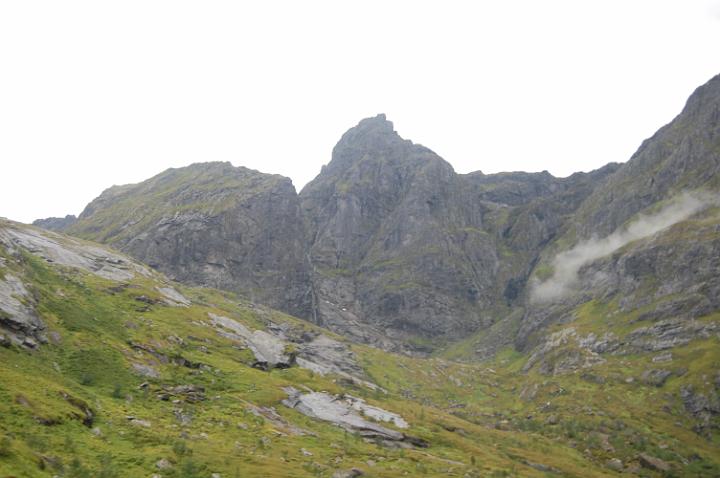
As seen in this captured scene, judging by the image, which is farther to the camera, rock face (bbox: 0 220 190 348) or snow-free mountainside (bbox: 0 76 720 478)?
rock face (bbox: 0 220 190 348)

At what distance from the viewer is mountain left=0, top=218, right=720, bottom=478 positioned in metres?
47.8

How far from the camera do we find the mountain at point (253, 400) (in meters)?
47.8

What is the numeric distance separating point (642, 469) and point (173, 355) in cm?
9254

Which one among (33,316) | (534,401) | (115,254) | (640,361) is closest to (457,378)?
(534,401)

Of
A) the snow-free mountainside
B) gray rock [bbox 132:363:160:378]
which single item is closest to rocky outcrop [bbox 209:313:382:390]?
the snow-free mountainside

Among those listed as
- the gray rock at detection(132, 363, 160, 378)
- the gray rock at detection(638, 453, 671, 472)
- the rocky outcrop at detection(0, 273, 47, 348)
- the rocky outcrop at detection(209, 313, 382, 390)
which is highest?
the rocky outcrop at detection(0, 273, 47, 348)

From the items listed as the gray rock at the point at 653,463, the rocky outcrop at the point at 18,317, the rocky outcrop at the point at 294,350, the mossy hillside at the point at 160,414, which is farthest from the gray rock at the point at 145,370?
the gray rock at the point at 653,463

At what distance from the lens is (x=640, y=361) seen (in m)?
162

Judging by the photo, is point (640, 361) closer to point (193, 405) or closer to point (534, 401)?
point (534, 401)

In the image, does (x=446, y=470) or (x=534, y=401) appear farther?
(x=534, y=401)

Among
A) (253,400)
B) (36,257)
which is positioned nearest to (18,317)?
(253,400)

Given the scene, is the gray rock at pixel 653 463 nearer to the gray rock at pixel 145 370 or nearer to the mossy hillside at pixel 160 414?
the mossy hillside at pixel 160 414

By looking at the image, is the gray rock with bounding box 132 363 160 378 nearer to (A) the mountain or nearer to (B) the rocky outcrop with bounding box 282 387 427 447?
(A) the mountain

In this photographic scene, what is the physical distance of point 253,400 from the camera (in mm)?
80375
